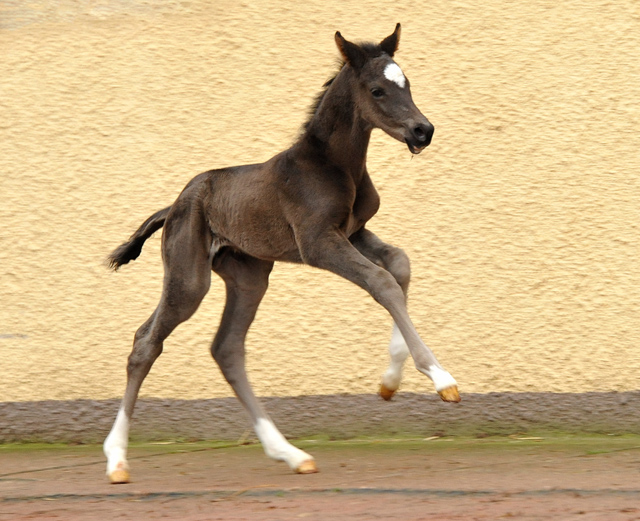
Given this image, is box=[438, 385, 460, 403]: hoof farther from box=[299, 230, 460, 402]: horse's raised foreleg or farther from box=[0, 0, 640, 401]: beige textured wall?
box=[0, 0, 640, 401]: beige textured wall

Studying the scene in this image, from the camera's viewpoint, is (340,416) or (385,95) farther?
(340,416)

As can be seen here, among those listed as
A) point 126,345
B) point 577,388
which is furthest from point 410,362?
point 126,345

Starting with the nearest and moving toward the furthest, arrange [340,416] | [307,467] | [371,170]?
1. [307,467]
2. [340,416]
3. [371,170]

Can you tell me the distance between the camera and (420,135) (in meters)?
4.14

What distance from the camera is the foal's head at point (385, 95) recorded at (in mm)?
4176

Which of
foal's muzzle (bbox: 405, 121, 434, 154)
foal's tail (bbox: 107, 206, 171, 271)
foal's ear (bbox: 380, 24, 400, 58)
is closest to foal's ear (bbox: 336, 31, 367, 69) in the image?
foal's ear (bbox: 380, 24, 400, 58)

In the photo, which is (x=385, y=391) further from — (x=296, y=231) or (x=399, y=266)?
(x=296, y=231)

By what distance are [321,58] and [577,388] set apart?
2850mm

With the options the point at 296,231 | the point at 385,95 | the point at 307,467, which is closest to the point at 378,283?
the point at 296,231

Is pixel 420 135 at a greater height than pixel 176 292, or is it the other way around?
pixel 420 135

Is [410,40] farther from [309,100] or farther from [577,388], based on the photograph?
[577,388]

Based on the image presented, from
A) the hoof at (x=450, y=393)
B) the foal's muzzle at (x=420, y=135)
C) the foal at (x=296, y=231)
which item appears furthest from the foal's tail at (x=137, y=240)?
the hoof at (x=450, y=393)

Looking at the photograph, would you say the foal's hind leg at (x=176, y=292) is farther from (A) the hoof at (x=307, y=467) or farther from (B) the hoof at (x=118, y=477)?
(A) the hoof at (x=307, y=467)

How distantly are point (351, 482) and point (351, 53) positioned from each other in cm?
185
